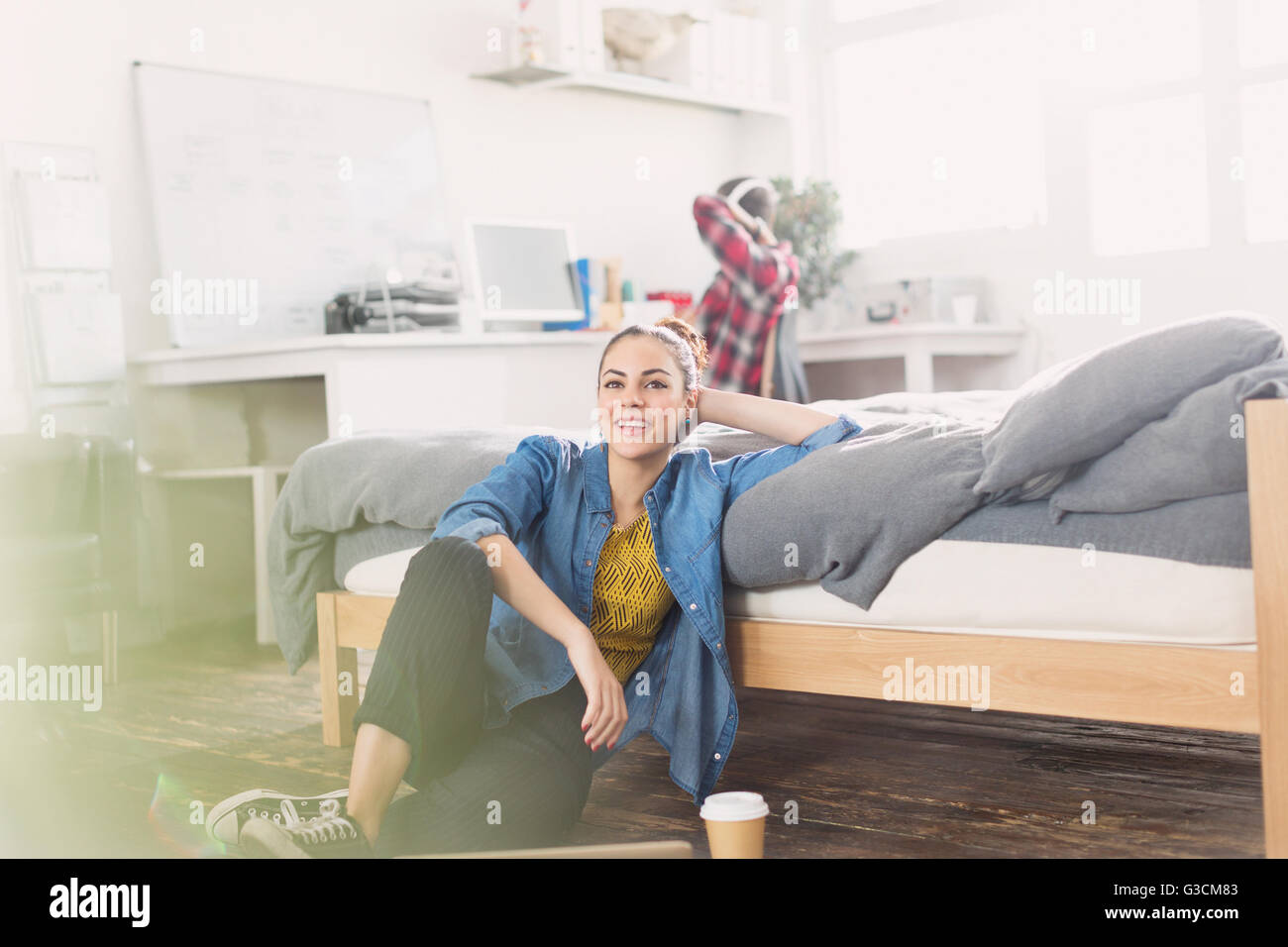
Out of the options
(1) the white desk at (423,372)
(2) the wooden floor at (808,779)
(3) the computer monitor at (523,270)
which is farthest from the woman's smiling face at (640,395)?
(3) the computer monitor at (523,270)

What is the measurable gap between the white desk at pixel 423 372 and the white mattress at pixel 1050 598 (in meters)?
1.36

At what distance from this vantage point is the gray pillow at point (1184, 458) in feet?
4.36

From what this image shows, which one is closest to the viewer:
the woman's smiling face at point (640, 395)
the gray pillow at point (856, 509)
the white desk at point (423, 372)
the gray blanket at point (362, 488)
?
the gray pillow at point (856, 509)

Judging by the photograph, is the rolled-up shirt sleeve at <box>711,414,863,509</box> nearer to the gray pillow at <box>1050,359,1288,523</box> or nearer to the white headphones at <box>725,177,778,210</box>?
the gray pillow at <box>1050,359,1288,523</box>

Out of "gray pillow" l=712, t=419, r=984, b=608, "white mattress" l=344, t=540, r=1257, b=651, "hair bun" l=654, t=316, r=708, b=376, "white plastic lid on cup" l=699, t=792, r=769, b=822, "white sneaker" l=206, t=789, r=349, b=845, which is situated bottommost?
"white sneaker" l=206, t=789, r=349, b=845

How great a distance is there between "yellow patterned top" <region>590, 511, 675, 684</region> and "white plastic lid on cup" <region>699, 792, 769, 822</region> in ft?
1.44

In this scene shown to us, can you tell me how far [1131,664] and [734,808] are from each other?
1.63 feet

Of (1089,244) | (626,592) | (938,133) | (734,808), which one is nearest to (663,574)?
(626,592)

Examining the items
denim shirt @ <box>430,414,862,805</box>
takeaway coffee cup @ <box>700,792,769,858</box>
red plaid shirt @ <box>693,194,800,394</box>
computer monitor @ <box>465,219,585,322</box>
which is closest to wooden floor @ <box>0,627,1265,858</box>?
denim shirt @ <box>430,414,862,805</box>

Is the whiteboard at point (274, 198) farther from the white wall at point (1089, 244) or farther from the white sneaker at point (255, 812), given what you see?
the white sneaker at point (255, 812)

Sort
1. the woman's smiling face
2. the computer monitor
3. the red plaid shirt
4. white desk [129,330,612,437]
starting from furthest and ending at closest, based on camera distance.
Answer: the computer monitor → the red plaid shirt → white desk [129,330,612,437] → the woman's smiling face

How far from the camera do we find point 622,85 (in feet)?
13.9

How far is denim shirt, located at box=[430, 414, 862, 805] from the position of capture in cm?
169

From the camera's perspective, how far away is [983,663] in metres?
1.55
